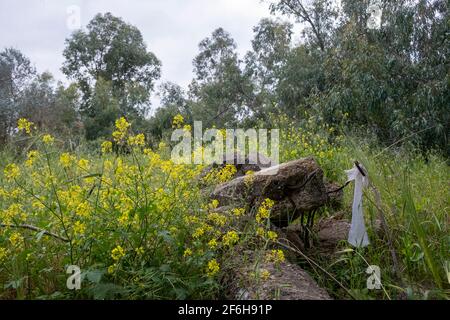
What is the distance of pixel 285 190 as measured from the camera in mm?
2488

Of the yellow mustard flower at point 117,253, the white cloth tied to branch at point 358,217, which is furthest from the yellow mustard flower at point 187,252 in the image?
the white cloth tied to branch at point 358,217

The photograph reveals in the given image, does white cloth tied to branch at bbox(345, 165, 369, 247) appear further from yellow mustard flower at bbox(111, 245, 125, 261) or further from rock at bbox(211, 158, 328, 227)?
yellow mustard flower at bbox(111, 245, 125, 261)

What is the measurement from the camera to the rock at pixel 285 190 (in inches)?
96.6

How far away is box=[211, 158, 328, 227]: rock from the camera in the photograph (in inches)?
96.6

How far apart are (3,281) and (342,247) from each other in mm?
1723

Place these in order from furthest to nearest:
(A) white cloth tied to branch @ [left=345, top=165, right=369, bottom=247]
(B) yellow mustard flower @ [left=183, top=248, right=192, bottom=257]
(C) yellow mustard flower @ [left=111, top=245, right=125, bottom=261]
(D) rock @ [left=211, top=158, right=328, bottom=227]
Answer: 1. (D) rock @ [left=211, top=158, right=328, bottom=227]
2. (A) white cloth tied to branch @ [left=345, top=165, right=369, bottom=247]
3. (B) yellow mustard flower @ [left=183, top=248, right=192, bottom=257]
4. (C) yellow mustard flower @ [left=111, top=245, right=125, bottom=261]

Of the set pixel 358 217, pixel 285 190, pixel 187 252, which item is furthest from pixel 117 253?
pixel 358 217

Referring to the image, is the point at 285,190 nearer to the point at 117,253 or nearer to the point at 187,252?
the point at 187,252

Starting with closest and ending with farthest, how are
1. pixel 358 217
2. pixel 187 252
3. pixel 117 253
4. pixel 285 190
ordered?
pixel 117 253
pixel 187 252
pixel 358 217
pixel 285 190

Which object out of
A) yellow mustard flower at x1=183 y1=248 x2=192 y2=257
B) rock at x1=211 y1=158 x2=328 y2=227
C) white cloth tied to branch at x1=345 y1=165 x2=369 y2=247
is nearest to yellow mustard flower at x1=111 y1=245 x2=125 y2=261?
yellow mustard flower at x1=183 y1=248 x2=192 y2=257

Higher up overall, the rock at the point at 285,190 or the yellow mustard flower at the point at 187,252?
the rock at the point at 285,190

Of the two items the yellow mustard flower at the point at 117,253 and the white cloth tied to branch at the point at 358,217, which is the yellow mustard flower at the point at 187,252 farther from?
the white cloth tied to branch at the point at 358,217
